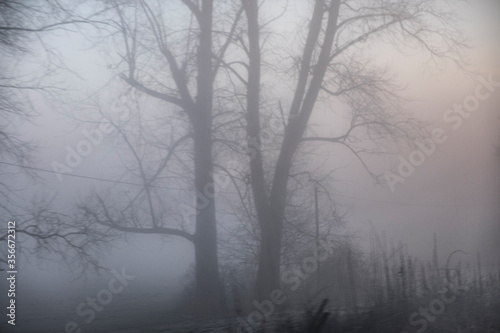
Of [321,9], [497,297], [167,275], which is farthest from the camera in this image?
[321,9]

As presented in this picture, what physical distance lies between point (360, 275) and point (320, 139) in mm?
3233

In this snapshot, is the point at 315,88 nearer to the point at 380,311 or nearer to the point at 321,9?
the point at 321,9

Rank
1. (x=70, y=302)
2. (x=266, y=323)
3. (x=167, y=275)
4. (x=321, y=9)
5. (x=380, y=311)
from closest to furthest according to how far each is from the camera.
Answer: (x=266, y=323) < (x=380, y=311) < (x=70, y=302) < (x=167, y=275) < (x=321, y=9)

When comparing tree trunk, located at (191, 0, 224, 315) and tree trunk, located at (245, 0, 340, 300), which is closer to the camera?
tree trunk, located at (191, 0, 224, 315)

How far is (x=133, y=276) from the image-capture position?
1017 cm

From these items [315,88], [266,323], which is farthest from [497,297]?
[315,88]

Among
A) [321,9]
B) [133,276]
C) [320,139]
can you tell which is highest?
[321,9]

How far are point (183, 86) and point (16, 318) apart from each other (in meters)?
5.47

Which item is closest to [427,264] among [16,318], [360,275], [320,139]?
[360,275]

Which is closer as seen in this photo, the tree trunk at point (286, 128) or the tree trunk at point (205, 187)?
the tree trunk at point (205, 187)

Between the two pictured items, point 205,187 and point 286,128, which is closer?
point 205,187

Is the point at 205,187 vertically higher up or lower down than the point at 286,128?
lower down

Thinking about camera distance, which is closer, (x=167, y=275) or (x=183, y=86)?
(x=167, y=275)

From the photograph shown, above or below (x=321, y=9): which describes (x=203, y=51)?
below
